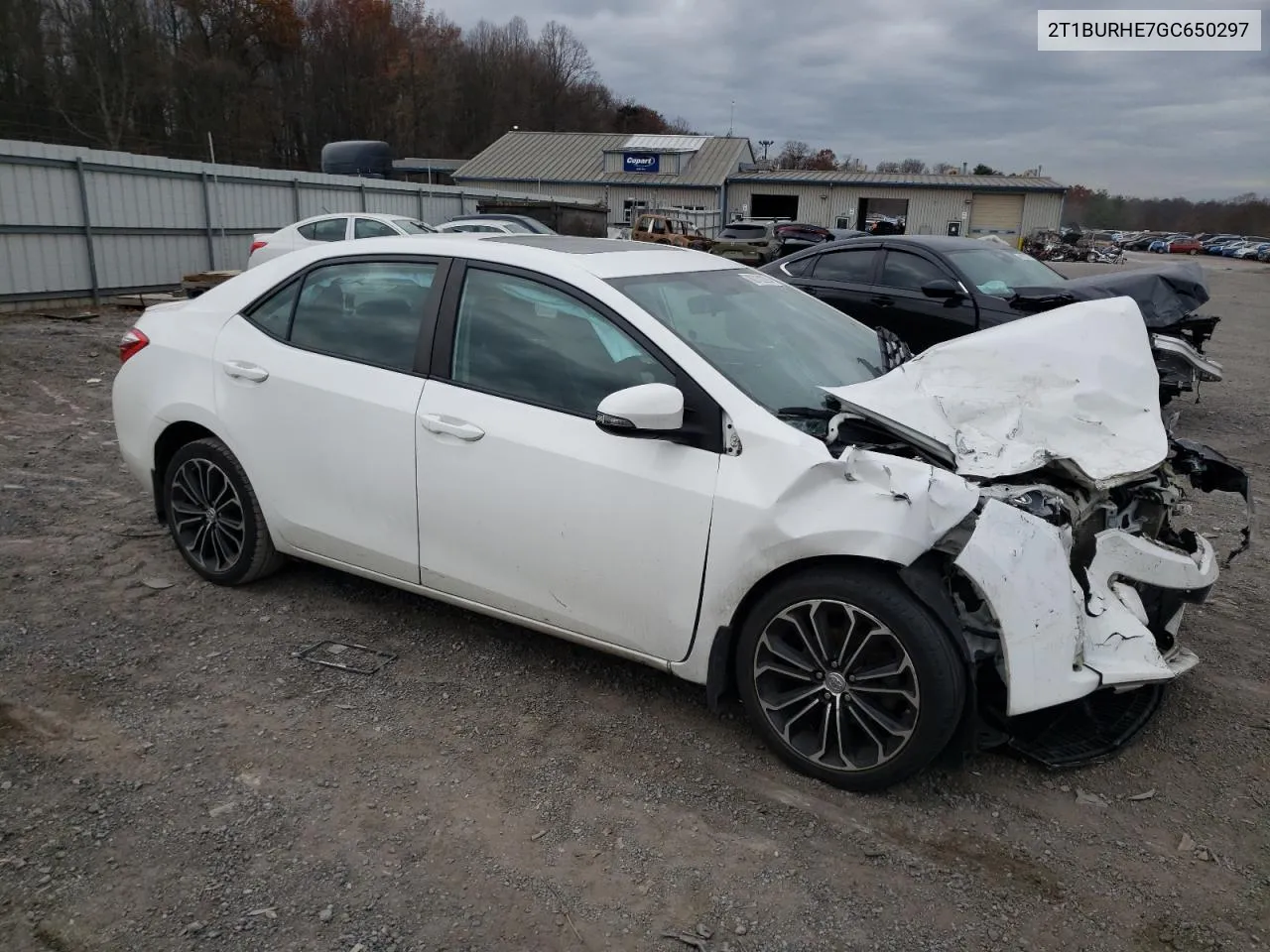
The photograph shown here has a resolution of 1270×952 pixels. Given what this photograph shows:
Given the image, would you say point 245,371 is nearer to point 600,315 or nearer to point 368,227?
point 600,315

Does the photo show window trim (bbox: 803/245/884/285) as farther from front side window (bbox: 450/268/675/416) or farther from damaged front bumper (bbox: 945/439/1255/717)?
front side window (bbox: 450/268/675/416)

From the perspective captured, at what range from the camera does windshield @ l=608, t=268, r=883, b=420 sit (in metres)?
3.11

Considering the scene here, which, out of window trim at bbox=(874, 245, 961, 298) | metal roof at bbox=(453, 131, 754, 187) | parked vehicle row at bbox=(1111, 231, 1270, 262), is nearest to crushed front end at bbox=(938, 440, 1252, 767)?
window trim at bbox=(874, 245, 961, 298)

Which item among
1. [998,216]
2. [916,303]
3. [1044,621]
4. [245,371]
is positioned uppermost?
[998,216]

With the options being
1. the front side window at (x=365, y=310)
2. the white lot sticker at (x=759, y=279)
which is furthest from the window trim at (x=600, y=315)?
the white lot sticker at (x=759, y=279)

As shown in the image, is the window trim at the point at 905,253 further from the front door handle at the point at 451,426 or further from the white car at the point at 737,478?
the front door handle at the point at 451,426

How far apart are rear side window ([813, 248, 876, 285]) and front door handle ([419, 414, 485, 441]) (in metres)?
Result: 6.15

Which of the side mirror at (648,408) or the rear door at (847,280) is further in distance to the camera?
the rear door at (847,280)

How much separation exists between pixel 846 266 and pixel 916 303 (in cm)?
95

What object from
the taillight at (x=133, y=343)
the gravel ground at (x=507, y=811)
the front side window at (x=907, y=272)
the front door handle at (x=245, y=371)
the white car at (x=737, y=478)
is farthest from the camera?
the front side window at (x=907, y=272)

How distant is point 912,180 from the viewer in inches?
1874

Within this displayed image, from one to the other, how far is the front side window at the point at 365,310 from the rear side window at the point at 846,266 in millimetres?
5867

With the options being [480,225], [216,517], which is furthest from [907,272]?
[480,225]

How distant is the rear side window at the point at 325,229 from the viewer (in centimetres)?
1440
